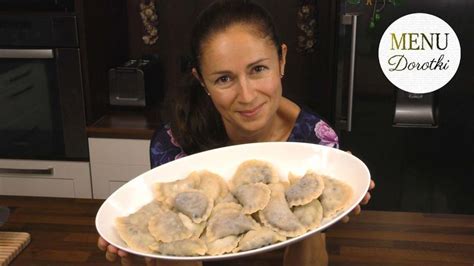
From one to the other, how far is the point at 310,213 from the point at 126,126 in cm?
182

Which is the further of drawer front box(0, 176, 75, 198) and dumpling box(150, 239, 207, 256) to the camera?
drawer front box(0, 176, 75, 198)

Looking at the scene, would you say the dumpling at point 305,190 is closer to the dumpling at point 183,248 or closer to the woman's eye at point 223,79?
the dumpling at point 183,248

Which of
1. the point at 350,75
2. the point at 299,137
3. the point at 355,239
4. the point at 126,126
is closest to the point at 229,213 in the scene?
the point at 355,239

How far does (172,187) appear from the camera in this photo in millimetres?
1081

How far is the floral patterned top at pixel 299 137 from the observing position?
1.49m

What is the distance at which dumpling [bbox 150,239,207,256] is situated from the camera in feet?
2.97

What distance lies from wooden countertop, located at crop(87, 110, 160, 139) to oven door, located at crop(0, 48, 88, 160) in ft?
0.27

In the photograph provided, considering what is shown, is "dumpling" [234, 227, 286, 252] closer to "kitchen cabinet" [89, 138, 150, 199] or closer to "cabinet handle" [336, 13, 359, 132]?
"cabinet handle" [336, 13, 359, 132]

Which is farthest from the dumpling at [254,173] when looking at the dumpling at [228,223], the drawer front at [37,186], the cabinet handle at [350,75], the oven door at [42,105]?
the drawer front at [37,186]

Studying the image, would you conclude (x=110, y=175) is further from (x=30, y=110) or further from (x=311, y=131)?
(x=311, y=131)

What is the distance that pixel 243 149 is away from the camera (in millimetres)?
1187

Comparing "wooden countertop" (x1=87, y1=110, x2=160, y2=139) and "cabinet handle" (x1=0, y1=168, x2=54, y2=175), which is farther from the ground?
"wooden countertop" (x1=87, y1=110, x2=160, y2=139)

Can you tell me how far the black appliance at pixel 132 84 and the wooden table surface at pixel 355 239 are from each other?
4.50ft

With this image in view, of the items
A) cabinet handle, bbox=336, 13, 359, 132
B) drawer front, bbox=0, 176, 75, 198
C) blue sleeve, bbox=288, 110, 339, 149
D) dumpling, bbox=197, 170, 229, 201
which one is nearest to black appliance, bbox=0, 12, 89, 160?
drawer front, bbox=0, 176, 75, 198
